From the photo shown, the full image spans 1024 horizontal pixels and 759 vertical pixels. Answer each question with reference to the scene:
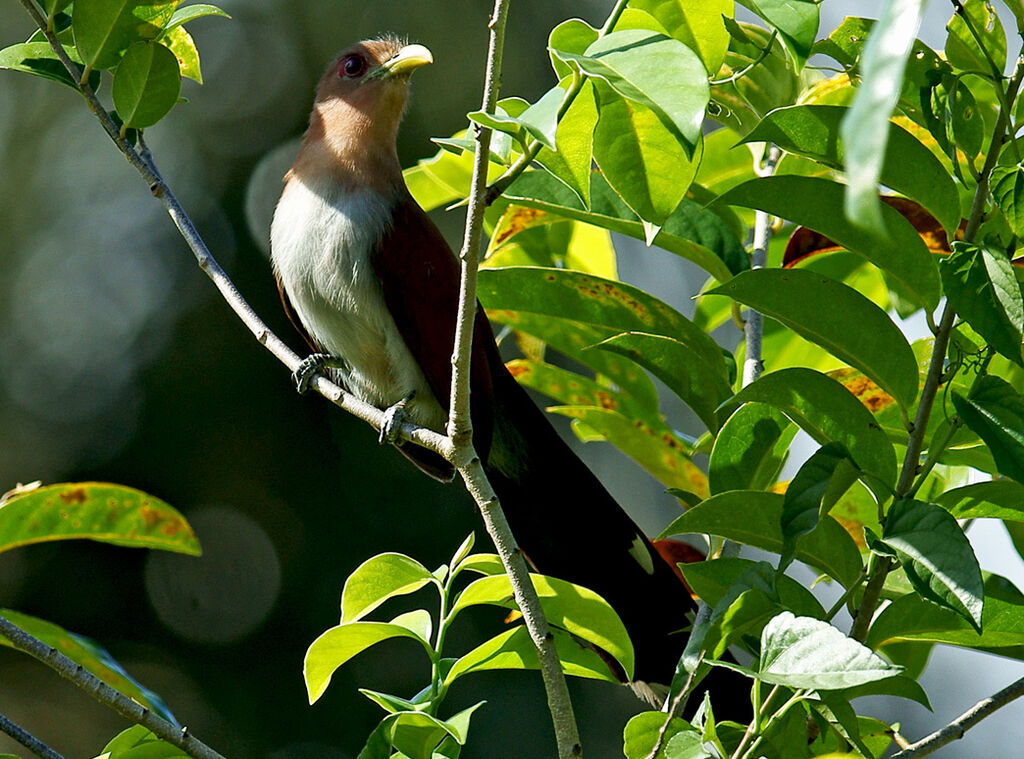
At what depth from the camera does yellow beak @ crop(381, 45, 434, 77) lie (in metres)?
2.77

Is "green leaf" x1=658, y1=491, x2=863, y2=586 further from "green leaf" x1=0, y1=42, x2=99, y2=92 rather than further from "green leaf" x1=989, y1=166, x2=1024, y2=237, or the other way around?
"green leaf" x1=0, y1=42, x2=99, y2=92

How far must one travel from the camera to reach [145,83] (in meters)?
1.49

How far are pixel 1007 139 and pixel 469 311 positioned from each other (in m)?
0.61

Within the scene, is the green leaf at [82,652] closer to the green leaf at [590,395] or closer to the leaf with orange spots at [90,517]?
the leaf with orange spots at [90,517]

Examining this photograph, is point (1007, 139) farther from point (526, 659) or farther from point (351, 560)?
point (351, 560)

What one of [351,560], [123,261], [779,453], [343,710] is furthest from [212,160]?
[779,453]

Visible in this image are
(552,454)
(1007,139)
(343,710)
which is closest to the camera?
(1007,139)

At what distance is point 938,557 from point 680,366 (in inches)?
23.2

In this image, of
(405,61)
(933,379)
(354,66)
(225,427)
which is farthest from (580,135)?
(225,427)

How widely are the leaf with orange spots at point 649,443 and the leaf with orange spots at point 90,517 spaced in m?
0.70

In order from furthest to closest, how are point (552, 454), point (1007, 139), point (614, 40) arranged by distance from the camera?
point (552, 454) → point (1007, 139) → point (614, 40)

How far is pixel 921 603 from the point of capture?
4.03 feet

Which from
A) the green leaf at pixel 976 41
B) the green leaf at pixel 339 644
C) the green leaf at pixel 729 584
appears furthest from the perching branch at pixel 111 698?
the green leaf at pixel 976 41

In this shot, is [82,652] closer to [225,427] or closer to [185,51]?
[185,51]
